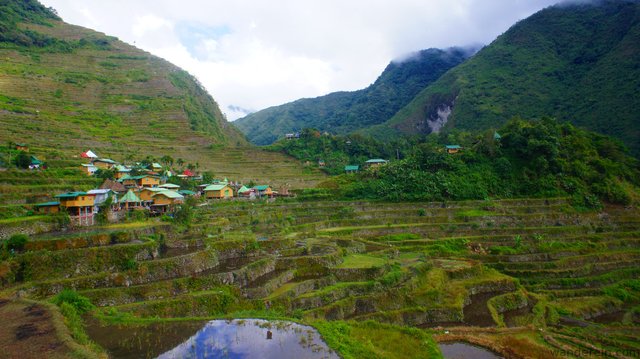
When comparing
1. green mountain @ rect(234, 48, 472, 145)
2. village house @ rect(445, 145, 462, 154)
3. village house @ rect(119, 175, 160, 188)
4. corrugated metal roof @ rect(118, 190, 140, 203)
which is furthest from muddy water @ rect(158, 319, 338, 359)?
green mountain @ rect(234, 48, 472, 145)

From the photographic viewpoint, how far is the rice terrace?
13086 mm

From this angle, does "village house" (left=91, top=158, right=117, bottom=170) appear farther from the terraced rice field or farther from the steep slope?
the steep slope

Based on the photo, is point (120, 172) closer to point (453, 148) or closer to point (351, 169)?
point (351, 169)

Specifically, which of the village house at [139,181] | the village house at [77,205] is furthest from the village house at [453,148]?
the village house at [77,205]

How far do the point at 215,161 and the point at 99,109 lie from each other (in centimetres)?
2284

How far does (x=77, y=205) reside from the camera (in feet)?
70.0

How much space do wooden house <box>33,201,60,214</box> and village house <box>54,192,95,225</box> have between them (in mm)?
317

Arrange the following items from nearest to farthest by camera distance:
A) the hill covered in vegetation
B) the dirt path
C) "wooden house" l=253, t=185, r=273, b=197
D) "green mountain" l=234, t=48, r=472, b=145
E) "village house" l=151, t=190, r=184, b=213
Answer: the dirt path
"village house" l=151, t=190, r=184, b=213
the hill covered in vegetation
"wooden house" l=253, t=185, r=273, b=197
"green mountain" l=234, t=48, r=472, b=145

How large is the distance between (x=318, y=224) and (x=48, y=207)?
61.5 ft

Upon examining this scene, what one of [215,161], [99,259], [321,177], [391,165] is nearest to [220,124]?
[215,161]

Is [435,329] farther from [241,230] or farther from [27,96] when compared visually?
[27,96]

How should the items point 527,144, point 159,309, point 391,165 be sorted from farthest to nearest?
point 391,165 < point 527,144 < point 159,309

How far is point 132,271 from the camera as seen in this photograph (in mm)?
15727

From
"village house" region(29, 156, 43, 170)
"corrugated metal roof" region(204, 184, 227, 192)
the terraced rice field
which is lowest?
the terraced rice field
